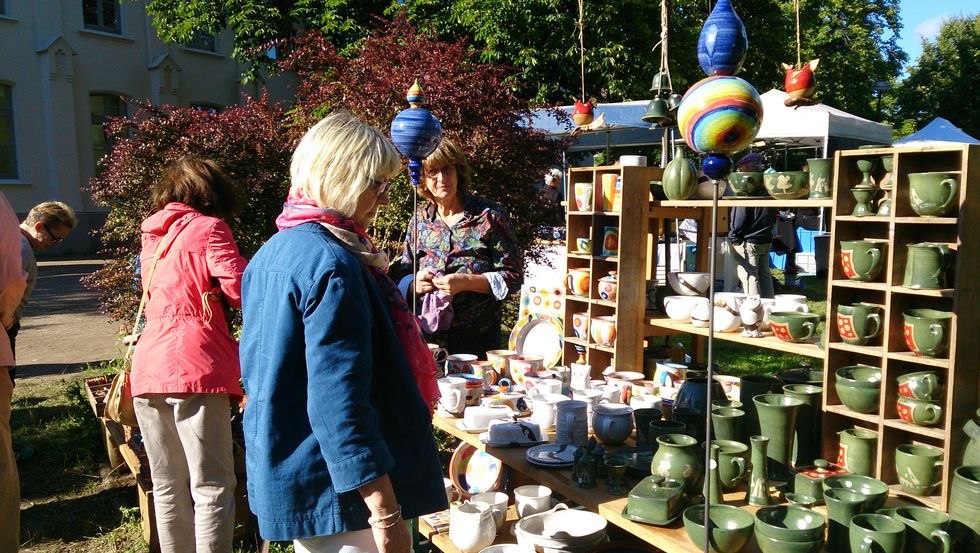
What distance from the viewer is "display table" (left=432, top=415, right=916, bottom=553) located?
185cm

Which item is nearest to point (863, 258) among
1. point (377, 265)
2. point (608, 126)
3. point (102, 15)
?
point (377, 265)

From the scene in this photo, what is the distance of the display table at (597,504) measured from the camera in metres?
1.85

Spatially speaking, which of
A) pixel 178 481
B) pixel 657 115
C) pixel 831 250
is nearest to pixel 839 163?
pixel 831 250

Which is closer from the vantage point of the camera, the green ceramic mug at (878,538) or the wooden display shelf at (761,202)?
the green ceramic mug at (878,538)

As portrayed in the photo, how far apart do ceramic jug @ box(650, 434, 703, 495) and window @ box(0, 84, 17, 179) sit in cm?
1654

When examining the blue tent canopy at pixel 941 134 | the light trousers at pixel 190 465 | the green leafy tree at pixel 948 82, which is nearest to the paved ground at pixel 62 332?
the light trousers at pixel 190 465

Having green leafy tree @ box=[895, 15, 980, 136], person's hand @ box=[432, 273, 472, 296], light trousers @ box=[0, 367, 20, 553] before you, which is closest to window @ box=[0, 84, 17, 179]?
light trousers @ box=[0, 367, 20, 553]

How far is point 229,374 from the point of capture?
8.96 feet

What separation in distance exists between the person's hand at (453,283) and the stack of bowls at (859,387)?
5.16 feet

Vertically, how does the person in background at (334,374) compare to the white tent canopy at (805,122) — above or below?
below

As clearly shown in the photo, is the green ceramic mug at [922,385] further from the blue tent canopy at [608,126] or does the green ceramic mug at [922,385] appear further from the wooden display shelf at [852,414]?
the blue tent canopy at [608,126]

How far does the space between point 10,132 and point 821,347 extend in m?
16.9

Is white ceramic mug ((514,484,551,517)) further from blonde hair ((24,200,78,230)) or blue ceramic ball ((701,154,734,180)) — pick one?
blonde hair ((24,200,78,230))

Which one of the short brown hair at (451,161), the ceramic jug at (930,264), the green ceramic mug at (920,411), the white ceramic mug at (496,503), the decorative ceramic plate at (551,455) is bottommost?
the white ceramic mug at (496,503)
